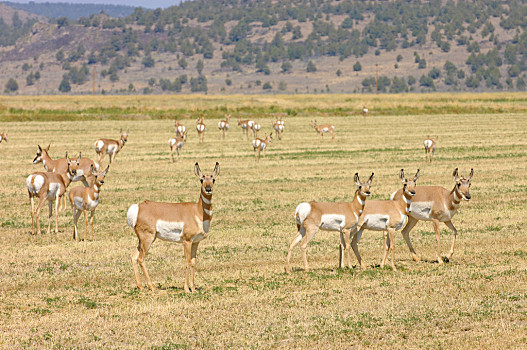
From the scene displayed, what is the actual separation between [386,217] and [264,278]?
279 cm

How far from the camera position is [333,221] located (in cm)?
1417

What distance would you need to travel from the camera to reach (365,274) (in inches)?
555

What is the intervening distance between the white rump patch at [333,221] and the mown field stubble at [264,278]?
0.92 metres

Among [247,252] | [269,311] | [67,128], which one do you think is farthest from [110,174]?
[67,128]

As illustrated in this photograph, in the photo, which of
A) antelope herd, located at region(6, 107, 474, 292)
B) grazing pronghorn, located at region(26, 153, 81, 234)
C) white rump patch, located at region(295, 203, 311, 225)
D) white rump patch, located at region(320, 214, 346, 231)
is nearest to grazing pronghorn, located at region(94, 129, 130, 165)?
grazing pronghorn, located at region(26, 153, 81, 234)

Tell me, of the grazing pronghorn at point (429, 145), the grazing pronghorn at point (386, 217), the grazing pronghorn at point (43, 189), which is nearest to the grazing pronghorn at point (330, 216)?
the grazing pronghorn at point (386, 217)

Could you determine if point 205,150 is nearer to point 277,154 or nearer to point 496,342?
point 277,154

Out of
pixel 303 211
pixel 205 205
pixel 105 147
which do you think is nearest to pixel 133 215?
pixel 205 205

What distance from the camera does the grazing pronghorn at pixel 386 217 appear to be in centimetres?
1464

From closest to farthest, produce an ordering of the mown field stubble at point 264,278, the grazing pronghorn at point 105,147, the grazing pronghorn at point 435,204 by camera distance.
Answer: the mown field stubble at point 264,278 < the grazing pronghorn at point 435,204 < the grazing pronghorn at point 105,147

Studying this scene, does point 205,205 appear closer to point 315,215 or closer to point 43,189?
point 315,215

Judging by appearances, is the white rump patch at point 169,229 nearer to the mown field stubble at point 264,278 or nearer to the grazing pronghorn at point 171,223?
the grazing pronghorn at point 171,223

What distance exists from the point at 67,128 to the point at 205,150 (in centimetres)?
2051

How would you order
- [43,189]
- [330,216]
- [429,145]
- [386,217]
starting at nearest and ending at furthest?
[330,216], [386,217], [43,189], [429,145]
